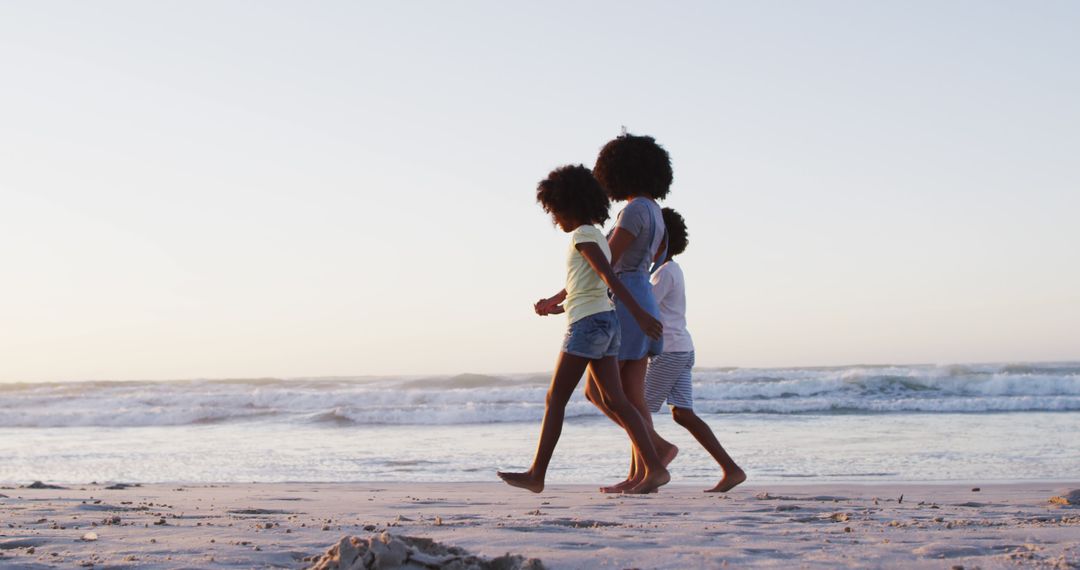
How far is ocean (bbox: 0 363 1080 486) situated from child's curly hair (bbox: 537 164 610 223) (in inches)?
106

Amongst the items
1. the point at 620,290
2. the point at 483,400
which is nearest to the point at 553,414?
the point at 620,290

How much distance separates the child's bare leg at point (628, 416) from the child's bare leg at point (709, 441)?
478 millimetres

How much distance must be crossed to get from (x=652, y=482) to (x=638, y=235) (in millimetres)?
1149

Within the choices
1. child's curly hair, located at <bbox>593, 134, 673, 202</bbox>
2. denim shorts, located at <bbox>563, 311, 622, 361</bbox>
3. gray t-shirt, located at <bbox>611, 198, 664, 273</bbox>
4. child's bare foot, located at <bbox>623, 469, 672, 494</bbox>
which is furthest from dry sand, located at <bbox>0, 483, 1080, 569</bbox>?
child's curly hair, located at <bbox>593, 134, 673, 202</bbox>

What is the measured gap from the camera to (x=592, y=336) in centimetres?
440

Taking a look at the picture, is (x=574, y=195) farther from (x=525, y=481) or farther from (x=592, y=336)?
(x=525, y=481)

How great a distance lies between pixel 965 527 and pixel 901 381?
Result: 18801 millimetres

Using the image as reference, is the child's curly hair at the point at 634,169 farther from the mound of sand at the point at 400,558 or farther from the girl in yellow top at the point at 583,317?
the mound of sand at the point at 400,558

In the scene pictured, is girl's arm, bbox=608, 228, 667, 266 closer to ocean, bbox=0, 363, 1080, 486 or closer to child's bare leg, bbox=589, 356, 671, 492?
child's bare leg, bbox=589, 356, 671, 492

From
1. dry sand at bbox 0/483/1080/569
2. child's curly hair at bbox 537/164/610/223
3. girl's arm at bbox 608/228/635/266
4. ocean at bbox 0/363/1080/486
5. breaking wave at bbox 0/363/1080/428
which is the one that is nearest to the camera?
dry sand at bbox 0/483/1080/569

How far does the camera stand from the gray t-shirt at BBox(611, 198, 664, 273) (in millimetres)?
4715

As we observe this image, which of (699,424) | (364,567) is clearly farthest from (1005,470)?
(364,567)

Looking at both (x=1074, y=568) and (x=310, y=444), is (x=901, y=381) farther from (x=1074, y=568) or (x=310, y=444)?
(x=1074, y=568)

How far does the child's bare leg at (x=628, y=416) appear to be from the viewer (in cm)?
450
